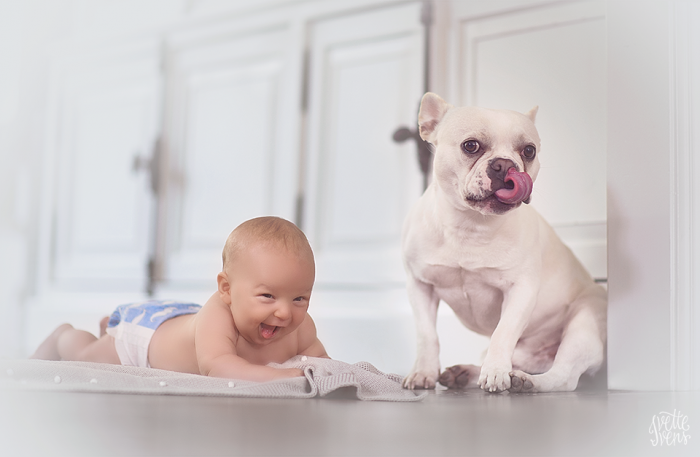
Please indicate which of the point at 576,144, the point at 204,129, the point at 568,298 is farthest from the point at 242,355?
the point at 204,129

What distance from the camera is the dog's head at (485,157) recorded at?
3.79 feet

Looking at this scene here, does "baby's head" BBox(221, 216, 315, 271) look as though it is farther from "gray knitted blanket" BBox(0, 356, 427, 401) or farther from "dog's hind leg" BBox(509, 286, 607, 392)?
"dog's hind leg" BBox(509, 286, 607, 392)

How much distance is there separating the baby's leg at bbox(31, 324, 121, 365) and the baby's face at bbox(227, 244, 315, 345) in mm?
397

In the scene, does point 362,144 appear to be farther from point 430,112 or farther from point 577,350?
point 577,350

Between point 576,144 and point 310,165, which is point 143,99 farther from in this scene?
point 576,144

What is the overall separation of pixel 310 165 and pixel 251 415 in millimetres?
1730

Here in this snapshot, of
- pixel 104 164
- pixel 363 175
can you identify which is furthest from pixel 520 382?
pixel 104 164

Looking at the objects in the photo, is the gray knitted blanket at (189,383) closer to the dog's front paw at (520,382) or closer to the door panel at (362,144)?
the dog's front paw at (520,382)

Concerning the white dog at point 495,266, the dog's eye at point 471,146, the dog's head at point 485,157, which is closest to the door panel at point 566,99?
the white dog at point 495,266

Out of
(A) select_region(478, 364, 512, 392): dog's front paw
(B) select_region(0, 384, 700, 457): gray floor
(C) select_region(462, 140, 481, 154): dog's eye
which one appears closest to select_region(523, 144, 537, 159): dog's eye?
(C) select_region(462, 140, 481, 154): dog's eye

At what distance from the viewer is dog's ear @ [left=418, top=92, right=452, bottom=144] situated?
135cm

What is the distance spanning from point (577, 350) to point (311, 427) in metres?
0.83

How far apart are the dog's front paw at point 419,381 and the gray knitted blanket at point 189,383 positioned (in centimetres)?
19

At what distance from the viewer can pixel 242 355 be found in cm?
116
